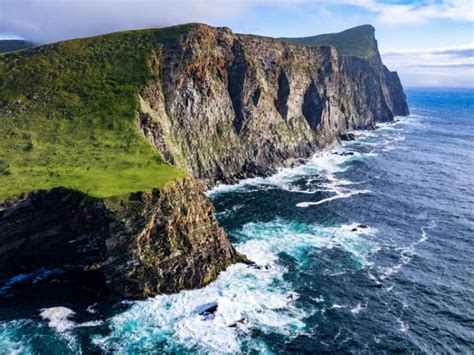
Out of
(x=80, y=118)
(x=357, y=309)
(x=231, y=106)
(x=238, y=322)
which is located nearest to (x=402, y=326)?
(x=357, y=309)

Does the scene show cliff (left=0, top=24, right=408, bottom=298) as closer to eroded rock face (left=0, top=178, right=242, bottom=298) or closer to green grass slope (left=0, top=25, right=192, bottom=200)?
eroded rock face (left=0, top=178, right=242, bottom=298)

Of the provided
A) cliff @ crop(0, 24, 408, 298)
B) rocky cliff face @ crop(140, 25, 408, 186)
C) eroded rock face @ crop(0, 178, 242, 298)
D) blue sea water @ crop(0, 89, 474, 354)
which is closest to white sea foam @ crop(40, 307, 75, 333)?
blue sea water @ crop(0, 89, 474, 354)

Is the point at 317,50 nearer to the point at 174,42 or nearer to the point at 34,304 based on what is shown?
the point at 174,42

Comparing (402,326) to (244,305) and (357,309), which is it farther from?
(244,305)

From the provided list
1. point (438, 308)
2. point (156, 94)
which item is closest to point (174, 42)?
point (156, 94)

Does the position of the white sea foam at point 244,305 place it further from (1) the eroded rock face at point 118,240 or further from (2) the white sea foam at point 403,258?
(2) the white sea foam at point 403,258

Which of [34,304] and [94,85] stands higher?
[94,85]

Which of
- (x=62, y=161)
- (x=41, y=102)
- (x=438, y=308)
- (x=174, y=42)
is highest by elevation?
(x=174, y=42)
